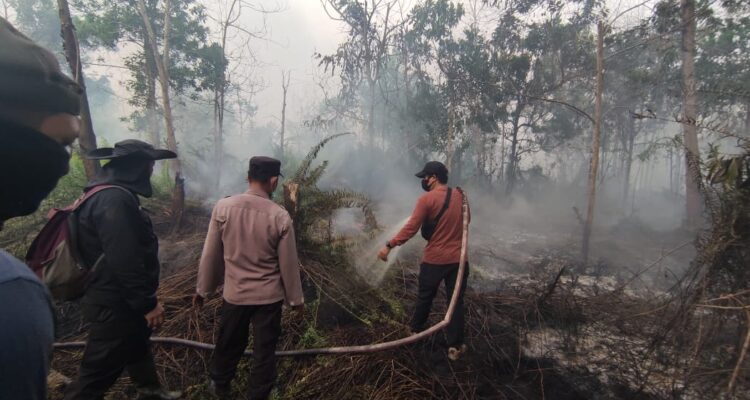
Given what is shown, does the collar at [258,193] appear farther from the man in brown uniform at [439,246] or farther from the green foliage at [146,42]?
the green foliage at [146,42]

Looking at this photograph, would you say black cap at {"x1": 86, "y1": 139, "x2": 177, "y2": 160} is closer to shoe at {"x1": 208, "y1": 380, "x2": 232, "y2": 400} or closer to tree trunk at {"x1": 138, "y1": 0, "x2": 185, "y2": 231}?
Result: shoe at {"x1": 208, "y1": 380, "x2": 232, "y2": 400}

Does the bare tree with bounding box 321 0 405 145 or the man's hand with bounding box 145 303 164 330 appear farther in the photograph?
the bare tree with bounding box 321 0 405 145

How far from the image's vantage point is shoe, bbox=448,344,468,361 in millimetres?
4051

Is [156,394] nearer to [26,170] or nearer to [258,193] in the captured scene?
[258,193]

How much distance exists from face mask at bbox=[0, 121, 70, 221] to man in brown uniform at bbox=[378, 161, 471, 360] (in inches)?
137

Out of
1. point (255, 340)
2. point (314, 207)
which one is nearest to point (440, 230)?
point (314, 207)

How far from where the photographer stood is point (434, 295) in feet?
13.8

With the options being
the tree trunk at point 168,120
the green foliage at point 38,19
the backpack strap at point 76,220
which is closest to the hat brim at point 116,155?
the backpack strap at point 76,220

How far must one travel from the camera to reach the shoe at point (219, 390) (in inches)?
121

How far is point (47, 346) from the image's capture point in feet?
2.34

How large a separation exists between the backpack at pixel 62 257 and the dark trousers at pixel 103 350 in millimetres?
211

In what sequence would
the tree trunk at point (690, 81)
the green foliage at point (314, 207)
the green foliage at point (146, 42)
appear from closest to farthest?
the green foliage at point (314, 207) < the tree trunk at point (690, 81) < the green foliage at point (146, 42)

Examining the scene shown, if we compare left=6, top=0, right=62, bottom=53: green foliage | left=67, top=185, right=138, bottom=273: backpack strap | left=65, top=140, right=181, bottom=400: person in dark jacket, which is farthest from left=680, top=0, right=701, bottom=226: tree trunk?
left=6, top=0, right=62, bottom=53: green foliage

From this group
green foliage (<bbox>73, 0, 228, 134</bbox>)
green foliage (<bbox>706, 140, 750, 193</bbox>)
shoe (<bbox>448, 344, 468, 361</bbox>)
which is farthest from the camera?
green foliage (<bbox>73, 0, 228, 134</bbox>)
